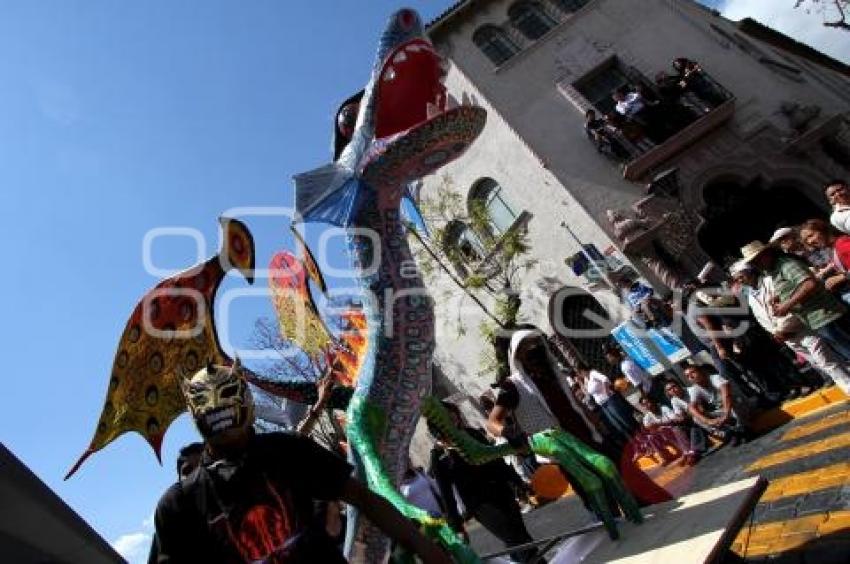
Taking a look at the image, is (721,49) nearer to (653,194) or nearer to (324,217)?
(653,194)

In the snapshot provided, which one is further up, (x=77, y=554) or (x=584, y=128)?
(x=584, y=128)

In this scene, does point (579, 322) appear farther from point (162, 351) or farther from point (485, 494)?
point (162, 351)

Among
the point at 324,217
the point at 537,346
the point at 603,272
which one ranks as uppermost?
the point at 603,272

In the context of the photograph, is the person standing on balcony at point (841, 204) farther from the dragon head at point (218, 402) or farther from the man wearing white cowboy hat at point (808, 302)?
the dragon head at point (218, 402)

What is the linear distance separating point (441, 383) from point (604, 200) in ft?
26.4

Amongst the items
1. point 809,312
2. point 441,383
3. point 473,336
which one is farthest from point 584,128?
point 809,312

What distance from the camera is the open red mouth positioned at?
3379 mm

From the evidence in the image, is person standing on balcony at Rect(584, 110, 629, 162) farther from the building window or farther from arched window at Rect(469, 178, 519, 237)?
arched window at Rect(469, 178, 519, 237)

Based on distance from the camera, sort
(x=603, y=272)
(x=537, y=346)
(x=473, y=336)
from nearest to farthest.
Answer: (x=537, y=346), (x=603, y=272), (x=473, y=336)

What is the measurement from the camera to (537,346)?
377 centimetres

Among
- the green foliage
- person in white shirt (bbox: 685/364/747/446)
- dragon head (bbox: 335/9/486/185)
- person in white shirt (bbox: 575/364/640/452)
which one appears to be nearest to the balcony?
the green foliage

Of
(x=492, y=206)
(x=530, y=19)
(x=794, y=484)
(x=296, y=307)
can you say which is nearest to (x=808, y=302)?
(x=794, y=484)

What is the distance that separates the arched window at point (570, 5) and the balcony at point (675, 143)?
513 centimetres

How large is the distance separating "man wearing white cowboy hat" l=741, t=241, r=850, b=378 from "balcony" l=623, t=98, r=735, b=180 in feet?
41.3
